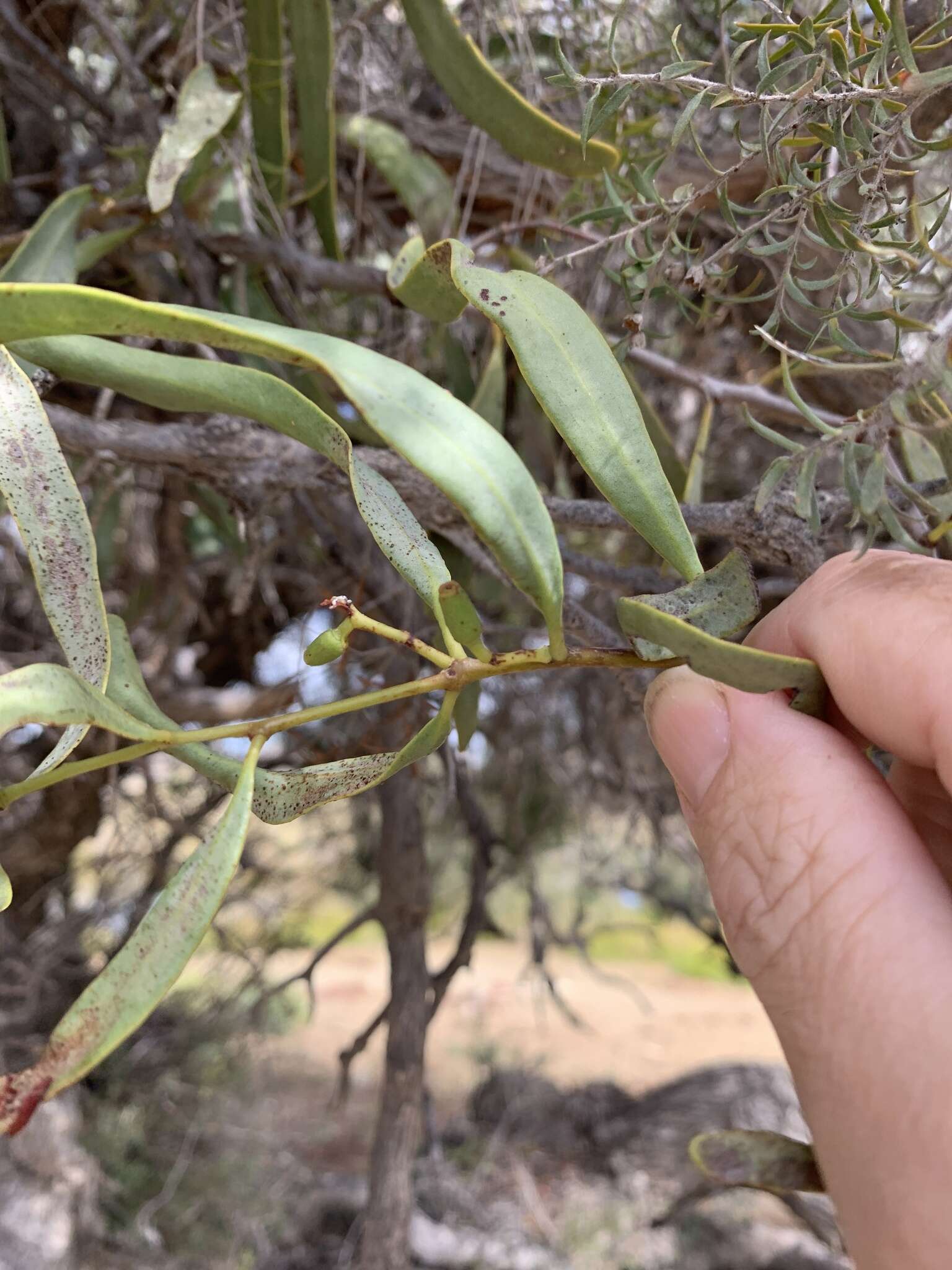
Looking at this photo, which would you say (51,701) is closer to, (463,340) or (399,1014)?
(463,340)

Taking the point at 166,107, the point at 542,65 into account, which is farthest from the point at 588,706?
the point at 166,107

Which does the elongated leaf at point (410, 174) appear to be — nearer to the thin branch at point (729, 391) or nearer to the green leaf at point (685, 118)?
the thin branch at point (729, 391)

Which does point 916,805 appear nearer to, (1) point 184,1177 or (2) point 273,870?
(2) point 273,870

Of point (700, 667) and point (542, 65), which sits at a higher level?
point (542, 65)

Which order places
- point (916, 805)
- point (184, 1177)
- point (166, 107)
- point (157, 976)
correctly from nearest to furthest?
1. point (157, 976)
2. point (916, 805)
3. point (166, 107)
4. point (184, 1177)

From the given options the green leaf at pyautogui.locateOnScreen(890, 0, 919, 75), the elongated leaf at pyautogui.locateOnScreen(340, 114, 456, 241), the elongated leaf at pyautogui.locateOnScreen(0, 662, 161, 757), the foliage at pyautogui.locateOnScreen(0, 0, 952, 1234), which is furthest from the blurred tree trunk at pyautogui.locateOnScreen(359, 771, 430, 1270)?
the green leaf at pyautogui.locateOnScreen(890, 0, 919, 75)

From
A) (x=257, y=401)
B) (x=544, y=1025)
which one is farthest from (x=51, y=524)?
(x=544, y=1025)
